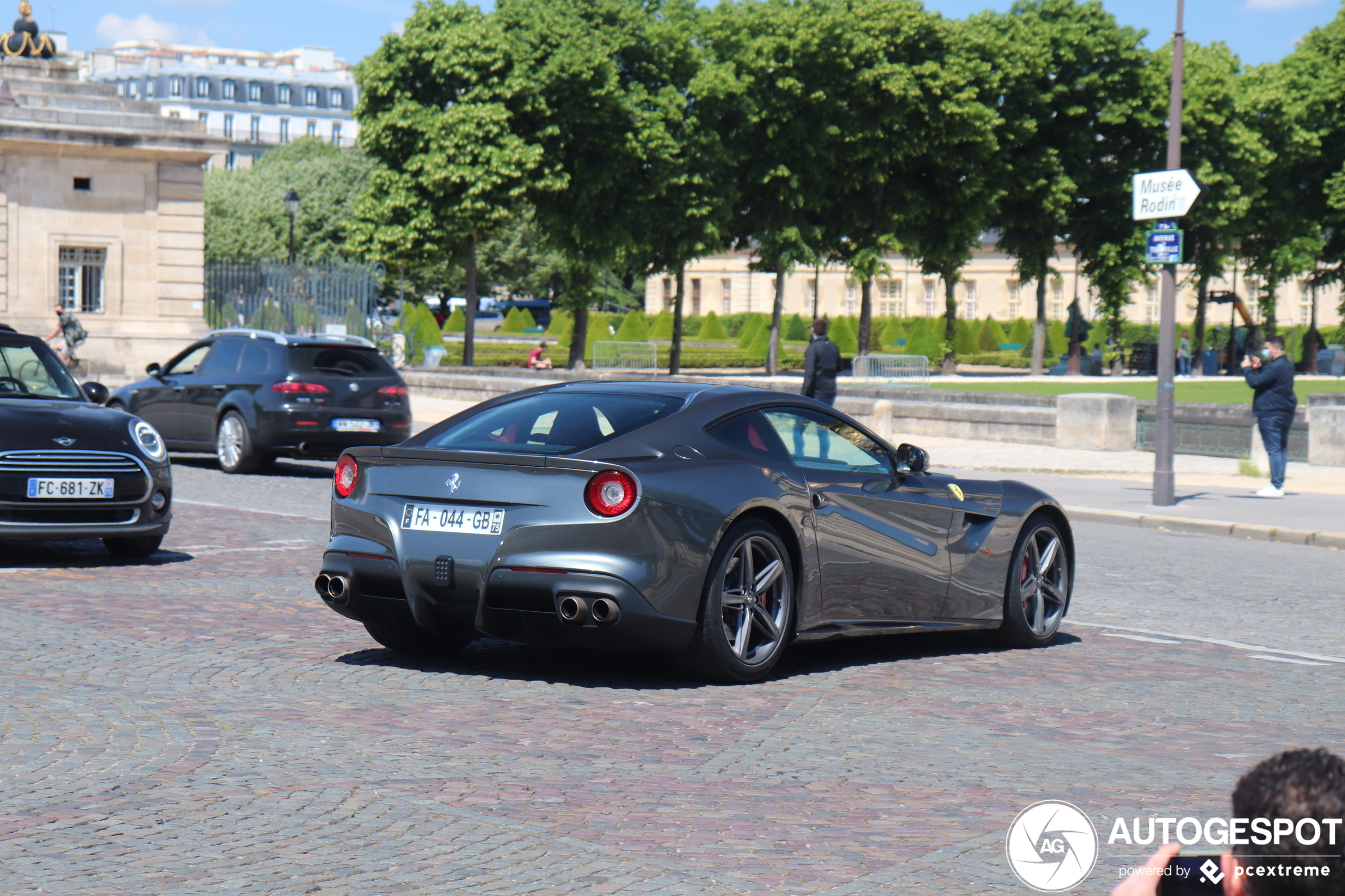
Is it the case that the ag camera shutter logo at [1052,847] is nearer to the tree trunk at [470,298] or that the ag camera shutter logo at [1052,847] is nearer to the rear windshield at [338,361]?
the rear windshield at [338,361]

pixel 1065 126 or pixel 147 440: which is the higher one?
pixel 1065 126

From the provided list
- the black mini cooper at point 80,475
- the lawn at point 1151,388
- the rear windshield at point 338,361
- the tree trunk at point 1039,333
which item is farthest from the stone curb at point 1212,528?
the tree trunk at point 1039,333

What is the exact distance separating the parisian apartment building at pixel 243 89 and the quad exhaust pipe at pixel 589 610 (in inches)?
5526

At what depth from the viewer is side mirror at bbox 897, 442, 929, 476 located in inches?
324

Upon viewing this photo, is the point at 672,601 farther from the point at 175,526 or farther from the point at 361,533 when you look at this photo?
the point at 175,526

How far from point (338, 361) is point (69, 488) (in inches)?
336

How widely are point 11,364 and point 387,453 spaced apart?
18.2 feet

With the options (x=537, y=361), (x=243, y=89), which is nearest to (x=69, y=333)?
(x=537, y=361)

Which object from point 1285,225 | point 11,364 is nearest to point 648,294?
point 1285,225

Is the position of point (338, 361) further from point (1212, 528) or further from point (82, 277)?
point (82, 277)

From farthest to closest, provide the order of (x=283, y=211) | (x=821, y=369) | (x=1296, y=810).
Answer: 1. (x=283, y=211)
2. (x=821, y=369)
3. (x=1296, y=810)

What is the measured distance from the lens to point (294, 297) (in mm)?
38969

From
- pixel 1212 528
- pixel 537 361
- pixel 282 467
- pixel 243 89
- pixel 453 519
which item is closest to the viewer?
pixel 453 519

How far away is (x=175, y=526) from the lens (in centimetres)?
1332
